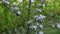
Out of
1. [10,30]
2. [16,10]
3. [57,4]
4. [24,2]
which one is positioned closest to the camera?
[16,10]

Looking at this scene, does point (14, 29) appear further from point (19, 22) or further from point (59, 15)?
point (59, 15)

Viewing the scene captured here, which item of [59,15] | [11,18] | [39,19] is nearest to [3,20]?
[11,18]

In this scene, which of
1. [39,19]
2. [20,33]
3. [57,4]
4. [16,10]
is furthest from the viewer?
[57,4]

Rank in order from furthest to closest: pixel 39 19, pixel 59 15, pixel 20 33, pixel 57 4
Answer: pixel 59 15
pixel 57 4
pixel 20 33
pixel 39 19

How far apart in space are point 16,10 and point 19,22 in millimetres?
988

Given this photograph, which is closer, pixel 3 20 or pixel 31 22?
pixel 31 22

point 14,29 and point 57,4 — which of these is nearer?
point 14,29

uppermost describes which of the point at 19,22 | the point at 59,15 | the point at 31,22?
the point at 31,22

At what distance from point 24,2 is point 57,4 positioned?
131 cm

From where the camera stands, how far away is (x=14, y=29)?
13.7ft

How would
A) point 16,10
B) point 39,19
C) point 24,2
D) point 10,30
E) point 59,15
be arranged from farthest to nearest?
point 59,15, point 10,30, point 24,2, point 16,10, point 39,19

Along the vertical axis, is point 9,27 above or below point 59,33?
above

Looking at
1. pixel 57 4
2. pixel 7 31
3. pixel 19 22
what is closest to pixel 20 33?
pixel 7 31

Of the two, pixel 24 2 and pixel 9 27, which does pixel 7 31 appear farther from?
pixel 24 2
